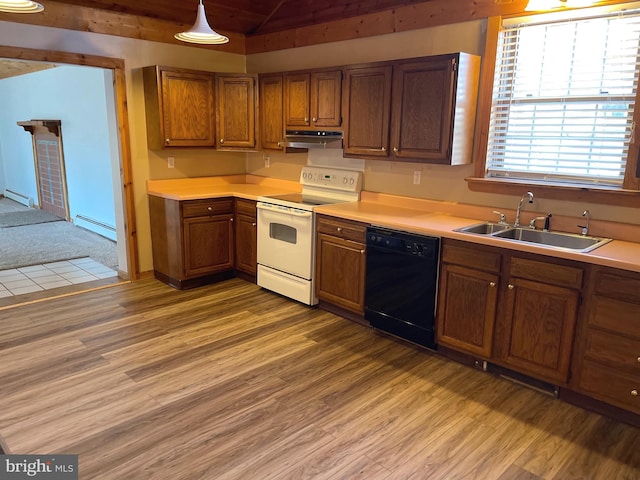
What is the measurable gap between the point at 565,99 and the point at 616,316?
1.45 m

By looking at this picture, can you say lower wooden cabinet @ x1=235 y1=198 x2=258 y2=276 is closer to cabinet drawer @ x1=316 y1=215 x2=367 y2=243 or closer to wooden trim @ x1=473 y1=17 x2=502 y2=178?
cabinet drawer @ x1=316 y1=215 x2=367 y2=243

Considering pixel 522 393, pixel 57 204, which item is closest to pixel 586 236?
pixel 522 393

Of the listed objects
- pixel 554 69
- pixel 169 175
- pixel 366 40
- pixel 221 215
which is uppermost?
pixel 366 40

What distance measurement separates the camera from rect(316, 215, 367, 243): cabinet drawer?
3609 mm

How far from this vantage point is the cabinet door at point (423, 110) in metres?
3.31

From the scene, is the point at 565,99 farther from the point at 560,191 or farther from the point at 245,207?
the point at 245,207

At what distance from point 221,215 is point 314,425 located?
2624mm

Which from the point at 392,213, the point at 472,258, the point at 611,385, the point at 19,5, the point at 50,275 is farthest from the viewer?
the point at 50,275

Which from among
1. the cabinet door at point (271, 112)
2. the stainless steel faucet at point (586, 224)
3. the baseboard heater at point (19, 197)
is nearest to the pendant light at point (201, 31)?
the cabinet door at point (271, 112)

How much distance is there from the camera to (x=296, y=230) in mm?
4078

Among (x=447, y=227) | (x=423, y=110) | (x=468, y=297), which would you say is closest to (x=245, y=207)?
(x=423, y=110)

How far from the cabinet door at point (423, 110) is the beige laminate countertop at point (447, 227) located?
448 millimetres

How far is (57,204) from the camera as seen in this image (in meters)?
7.98

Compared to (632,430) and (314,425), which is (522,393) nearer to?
(632,430)
